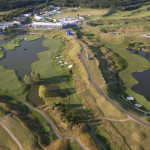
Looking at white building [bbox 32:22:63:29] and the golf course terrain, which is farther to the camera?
white building [bbox 32:22:63:29]

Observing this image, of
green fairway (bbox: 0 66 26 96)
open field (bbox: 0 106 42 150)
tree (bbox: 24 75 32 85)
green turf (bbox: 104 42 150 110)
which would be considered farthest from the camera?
tree (bbox: 24 75 32 85)

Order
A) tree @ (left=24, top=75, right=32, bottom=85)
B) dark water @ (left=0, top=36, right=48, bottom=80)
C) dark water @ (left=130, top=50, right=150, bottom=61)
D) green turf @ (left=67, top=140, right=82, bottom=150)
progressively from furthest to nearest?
1. dark water @ (left=130, top=50, right=150, bottom=61)
2. dark water @ (left=0, top=36, right=48, bottom=80)
3. tree @ (left=24, top=75, right=32, bottom=85)
4. green turf @ (left=67, top=140, right=82, bottom=150)

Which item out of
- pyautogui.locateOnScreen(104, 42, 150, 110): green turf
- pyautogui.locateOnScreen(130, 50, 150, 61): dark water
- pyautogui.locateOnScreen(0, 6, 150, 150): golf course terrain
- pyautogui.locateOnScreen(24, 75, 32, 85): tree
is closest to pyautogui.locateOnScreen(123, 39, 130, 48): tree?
pyautogui.locateOnScreen(0, 6, 150, 150): golf course terrain

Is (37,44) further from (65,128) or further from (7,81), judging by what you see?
(65,128)

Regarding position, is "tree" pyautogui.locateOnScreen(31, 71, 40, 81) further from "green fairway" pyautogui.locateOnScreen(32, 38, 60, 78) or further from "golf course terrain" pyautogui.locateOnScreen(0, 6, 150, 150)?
"green fairway" pyautogui.locateOnScreen(32, 38, 60, 78)

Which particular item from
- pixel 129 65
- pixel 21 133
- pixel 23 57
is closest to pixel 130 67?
pixel 129 65

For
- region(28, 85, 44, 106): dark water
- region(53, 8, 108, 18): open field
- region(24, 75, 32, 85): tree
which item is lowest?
region(28, 85, 44, 106): dark water
